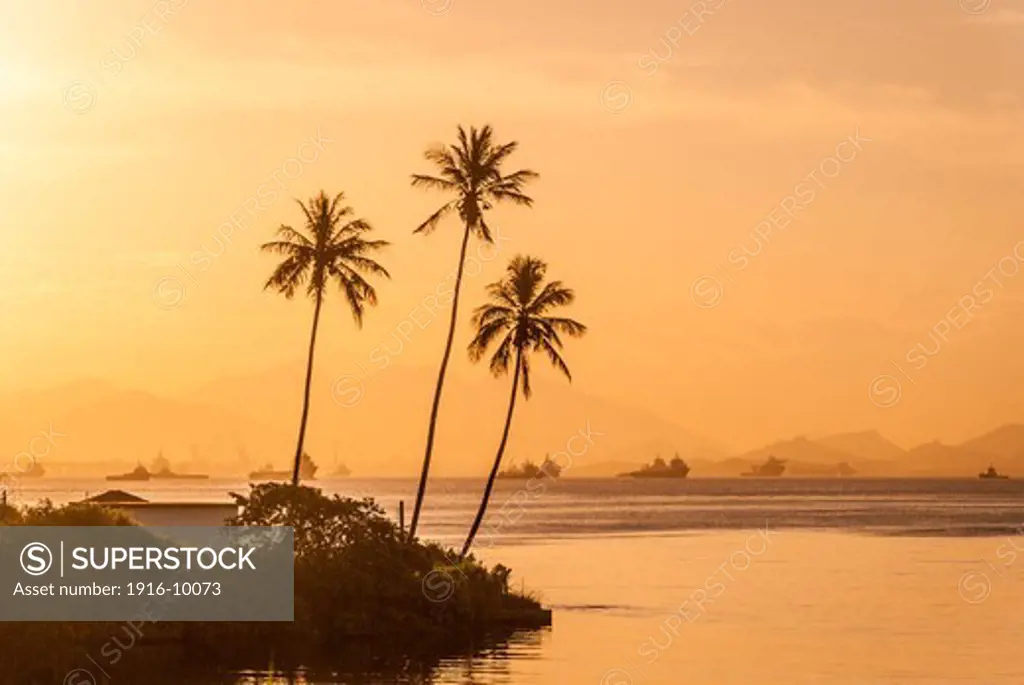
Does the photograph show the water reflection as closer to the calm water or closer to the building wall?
the calm water

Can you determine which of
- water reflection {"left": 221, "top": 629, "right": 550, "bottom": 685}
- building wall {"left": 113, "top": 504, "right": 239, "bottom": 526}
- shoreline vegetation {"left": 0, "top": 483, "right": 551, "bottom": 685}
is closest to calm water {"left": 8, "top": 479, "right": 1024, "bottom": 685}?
water reflection {"left": 221, "top": 629, "right": 550, "bottom": 685}

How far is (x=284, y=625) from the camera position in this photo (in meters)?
75.1

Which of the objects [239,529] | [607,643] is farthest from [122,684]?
[607,643]

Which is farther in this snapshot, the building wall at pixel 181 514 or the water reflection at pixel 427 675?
the building wall at pixel 181 514

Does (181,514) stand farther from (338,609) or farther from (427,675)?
(427,675)

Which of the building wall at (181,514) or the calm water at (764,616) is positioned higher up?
the building wall at (181,514)

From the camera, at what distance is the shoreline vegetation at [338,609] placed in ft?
231

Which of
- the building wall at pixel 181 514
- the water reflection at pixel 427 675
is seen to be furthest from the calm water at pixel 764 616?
the building wall at pixel 181 514

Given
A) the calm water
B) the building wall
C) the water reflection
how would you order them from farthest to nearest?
the building wall
the calm water
the water reflection

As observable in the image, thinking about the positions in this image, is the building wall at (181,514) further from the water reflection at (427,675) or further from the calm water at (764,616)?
the calm water at (764,616)

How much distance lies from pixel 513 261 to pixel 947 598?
116 feet

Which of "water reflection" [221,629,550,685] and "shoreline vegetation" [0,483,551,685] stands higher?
"shoreline vegetation" [0,483,551,685]

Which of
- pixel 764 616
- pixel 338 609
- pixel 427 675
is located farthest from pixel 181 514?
pixel 764 616

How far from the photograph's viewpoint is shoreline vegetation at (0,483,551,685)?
7050 cm
